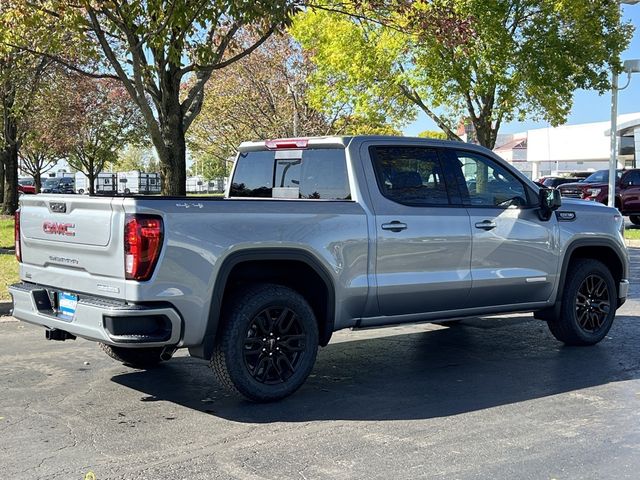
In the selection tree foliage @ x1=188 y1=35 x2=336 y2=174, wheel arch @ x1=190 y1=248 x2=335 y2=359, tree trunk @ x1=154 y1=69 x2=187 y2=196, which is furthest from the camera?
tree foliage @ x1=188 y1=35 x2=336 y2=174

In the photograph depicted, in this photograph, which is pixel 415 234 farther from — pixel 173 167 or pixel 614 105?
A: pixel 614 105

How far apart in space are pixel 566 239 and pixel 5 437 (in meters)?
4.97

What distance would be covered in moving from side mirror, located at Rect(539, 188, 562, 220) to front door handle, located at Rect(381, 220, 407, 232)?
158cm

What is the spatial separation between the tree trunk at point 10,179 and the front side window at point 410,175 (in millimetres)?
26366

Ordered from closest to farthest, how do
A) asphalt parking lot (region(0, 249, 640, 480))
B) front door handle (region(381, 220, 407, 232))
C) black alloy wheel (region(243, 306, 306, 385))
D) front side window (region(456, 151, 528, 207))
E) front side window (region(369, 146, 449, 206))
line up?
asphalt parking lot (region(0, 249, 640, 480)) → black alloy wheel (region(243, 306, 306, 385)) → front door handle (region(381, 220, 407, 232)) → front side window (region(369, 146, 449, 206)) → front side window (region(456, 151, 528, 207))

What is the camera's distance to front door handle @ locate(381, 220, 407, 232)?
607 cm

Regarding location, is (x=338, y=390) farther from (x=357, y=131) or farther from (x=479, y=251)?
(x=357, y=131)

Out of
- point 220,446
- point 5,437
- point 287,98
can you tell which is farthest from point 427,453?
point 287,98

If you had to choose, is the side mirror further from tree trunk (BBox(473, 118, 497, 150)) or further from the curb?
tree trunk (BBox(473, 118, 497, 150))

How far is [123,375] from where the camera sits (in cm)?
647

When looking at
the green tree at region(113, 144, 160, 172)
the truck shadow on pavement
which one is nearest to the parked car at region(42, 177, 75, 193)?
the truck shadow on pavement

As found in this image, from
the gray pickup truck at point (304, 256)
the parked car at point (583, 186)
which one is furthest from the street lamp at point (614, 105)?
the gray pickup truck at point (304, 256)

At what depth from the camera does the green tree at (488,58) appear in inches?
763

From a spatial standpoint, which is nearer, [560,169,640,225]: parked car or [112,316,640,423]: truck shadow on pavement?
[112,316,640,423]: truck shadow on pavement
